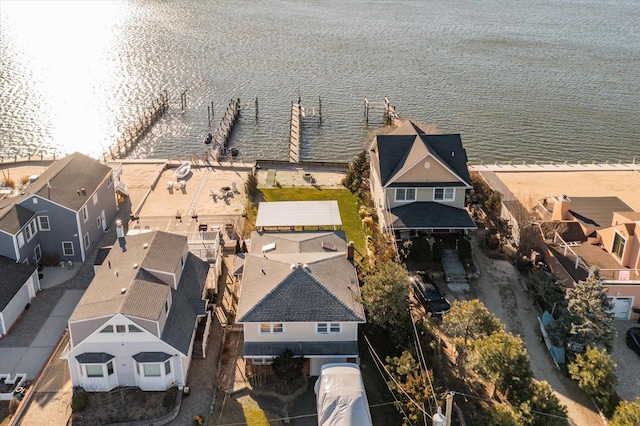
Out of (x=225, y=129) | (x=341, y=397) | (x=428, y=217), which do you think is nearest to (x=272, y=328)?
(x=341, y=397)

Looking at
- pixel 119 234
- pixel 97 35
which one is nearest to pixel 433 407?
pixel 119 234

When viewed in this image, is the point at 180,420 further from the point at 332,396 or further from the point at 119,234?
the point at 119,234

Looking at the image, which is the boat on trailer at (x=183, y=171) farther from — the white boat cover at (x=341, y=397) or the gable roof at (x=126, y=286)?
the white boat cover at (x=341, y=397)

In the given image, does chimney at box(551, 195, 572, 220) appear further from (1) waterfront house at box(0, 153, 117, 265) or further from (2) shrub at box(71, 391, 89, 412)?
(1) waterfront house at box(0, 153, 117, 265)

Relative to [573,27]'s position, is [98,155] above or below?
below

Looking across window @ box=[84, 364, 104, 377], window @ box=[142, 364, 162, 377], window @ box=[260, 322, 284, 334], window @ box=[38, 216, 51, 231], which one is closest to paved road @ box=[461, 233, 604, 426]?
window @ box=[260, 322, 284, 334]
